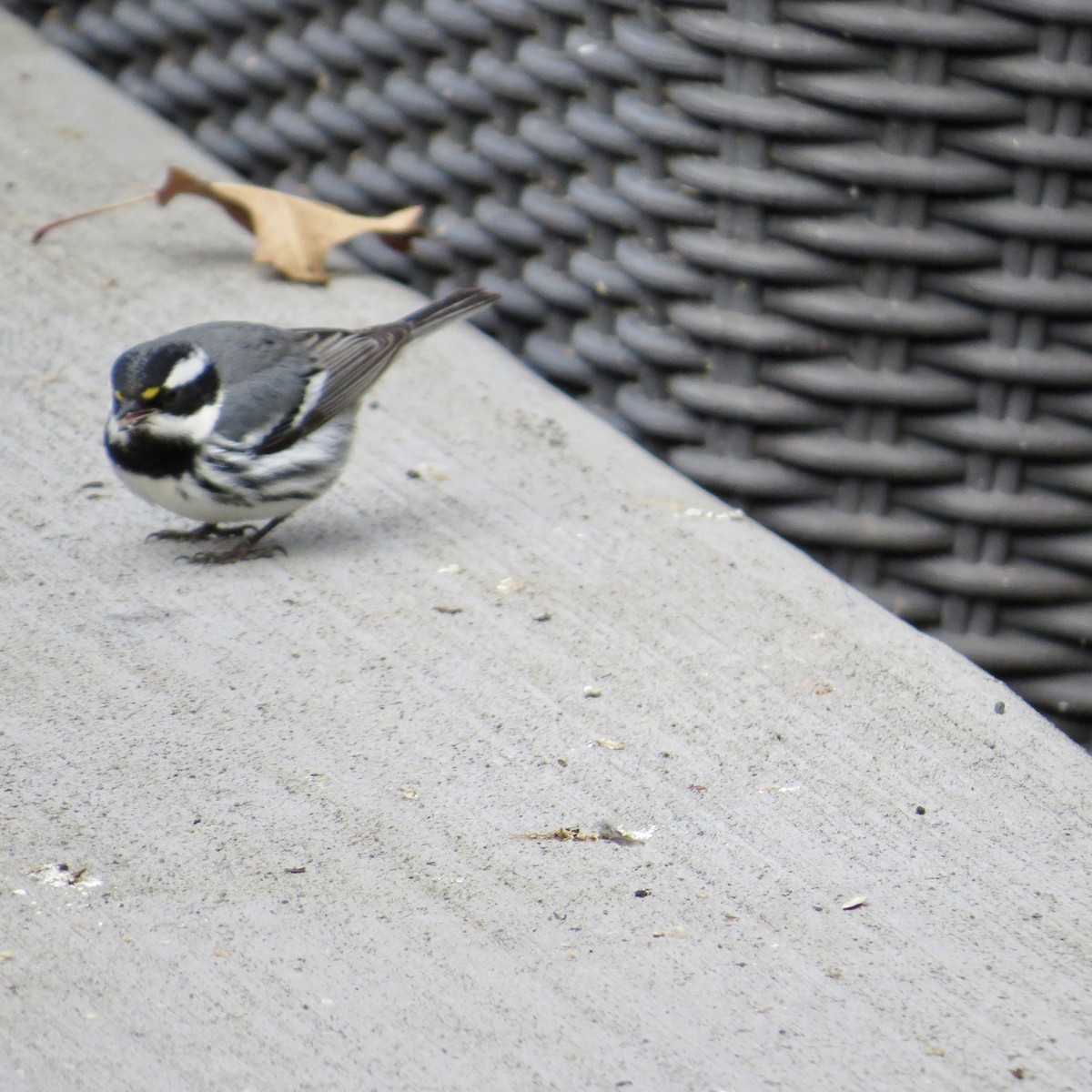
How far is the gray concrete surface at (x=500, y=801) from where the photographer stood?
2.06 metres

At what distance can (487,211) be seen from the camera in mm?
4215

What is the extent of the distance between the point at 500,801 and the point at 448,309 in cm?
161

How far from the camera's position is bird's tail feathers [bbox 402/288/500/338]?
150 inches

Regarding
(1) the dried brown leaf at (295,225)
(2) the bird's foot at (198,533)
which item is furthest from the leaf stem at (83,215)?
(2) the bird's foot at (198,533)

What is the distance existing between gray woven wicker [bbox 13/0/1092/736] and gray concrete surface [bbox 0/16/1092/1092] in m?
0.25

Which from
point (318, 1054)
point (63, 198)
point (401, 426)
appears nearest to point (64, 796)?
point (318, 1054)

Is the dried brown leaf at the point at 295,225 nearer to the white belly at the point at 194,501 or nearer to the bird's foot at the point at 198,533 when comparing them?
the bird's foot at the point at 198,533

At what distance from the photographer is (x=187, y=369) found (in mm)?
3283

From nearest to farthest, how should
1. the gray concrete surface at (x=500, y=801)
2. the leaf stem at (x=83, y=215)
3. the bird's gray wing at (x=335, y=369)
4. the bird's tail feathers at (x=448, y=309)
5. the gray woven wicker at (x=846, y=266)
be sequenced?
the gray concrete surface at (x=500, y=801), the gray woven wicker at (x=846, y=266), the bird's gray wing at (x=335, y=369), the bird's tail feathers at (x=448, y=309), the leaf stem at (x=83, y=215)

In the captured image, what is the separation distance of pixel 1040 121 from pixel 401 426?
1.54 metres

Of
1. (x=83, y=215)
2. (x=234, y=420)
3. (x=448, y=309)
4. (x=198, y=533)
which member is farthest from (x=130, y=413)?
(x=83, y=215)

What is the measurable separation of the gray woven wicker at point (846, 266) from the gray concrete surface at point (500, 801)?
0.25 meters

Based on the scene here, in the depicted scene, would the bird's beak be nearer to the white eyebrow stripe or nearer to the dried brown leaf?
the white eyebrow stripe

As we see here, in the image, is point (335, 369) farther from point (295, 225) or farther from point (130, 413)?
point (295, 225)
